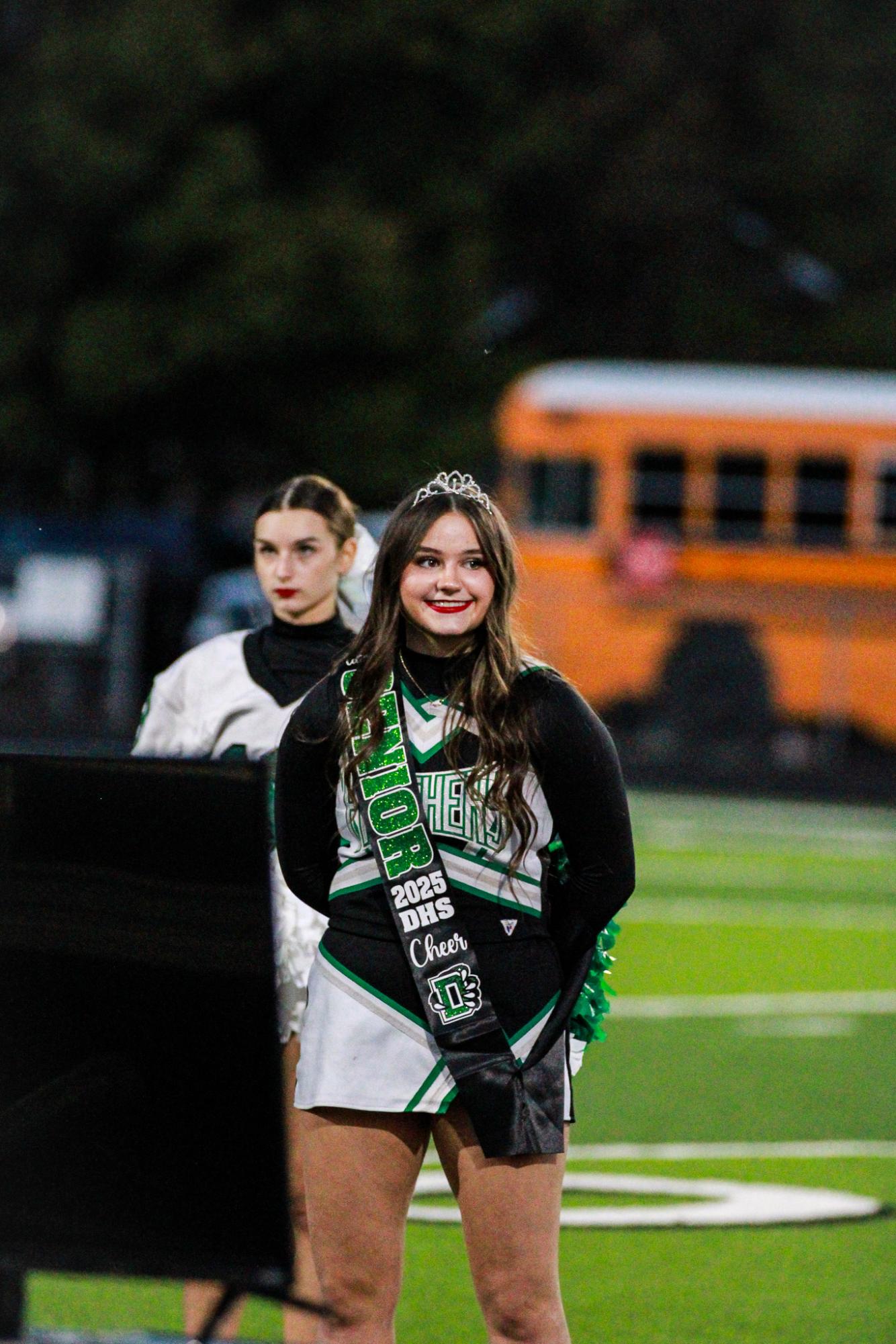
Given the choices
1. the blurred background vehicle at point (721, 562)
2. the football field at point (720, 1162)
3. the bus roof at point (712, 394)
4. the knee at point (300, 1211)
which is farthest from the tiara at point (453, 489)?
the bus roof at point (712, 394)

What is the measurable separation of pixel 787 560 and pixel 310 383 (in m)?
8.93

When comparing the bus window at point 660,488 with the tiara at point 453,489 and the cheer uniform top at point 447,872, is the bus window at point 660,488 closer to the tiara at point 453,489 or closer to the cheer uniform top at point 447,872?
the tiara at point 453,489

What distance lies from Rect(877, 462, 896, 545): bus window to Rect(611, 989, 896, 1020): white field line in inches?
460

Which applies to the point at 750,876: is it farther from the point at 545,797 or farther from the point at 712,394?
the point at 545,797

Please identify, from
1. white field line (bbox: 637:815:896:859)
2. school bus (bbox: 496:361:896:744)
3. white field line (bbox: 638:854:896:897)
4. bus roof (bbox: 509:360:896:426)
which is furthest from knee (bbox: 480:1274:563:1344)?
bus roof (bbox: 509:360:896:426)

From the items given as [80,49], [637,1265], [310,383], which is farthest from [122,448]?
[637,1265]

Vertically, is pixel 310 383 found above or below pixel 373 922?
above

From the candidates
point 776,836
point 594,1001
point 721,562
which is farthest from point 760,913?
point 594,1001

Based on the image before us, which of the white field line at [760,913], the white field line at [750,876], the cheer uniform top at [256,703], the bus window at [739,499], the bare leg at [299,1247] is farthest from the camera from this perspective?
the bus window at [739,499]

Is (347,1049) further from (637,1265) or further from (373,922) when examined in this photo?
(637,1265)

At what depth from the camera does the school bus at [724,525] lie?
2289cm

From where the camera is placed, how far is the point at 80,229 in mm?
29891

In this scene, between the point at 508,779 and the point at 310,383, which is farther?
the point at 310,383

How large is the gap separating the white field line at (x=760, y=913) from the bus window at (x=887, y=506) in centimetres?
802
